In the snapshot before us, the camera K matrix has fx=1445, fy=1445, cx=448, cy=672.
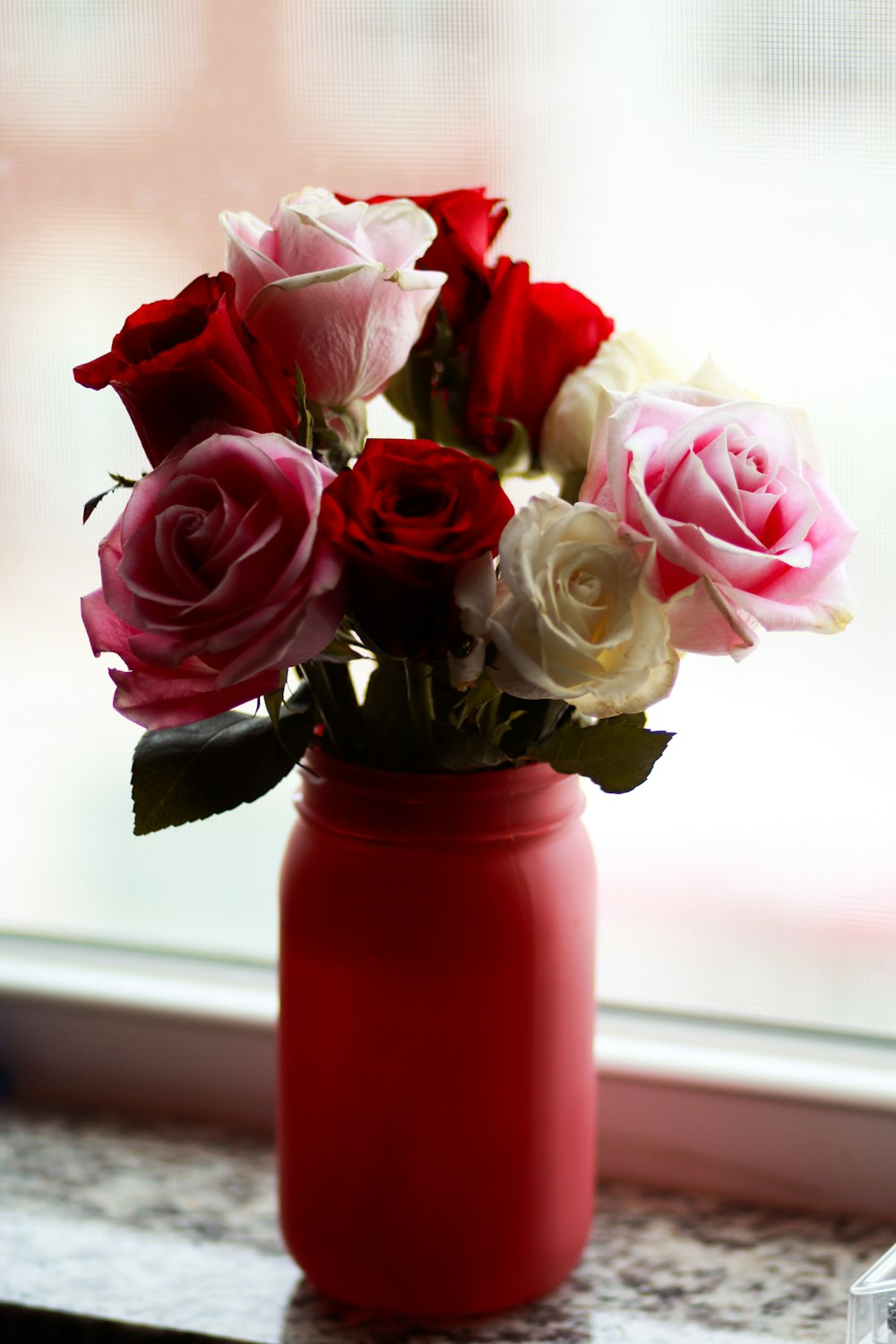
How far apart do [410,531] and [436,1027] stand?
26 cm

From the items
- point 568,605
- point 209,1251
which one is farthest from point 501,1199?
point 568,605

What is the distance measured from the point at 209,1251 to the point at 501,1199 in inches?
8.2

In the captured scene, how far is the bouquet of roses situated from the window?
20cm

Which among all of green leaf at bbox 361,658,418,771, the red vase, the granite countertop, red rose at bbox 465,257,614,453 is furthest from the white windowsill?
red rose at bbox 465,257,614,453

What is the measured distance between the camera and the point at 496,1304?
0.71m

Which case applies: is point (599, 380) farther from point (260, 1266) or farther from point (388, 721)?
point (260, 1266)

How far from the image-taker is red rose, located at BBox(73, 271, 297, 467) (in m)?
0.54

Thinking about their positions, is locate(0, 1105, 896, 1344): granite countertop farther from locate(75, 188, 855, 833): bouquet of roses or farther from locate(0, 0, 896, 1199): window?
locate(75, 188, 855, 833): bouquet of roses

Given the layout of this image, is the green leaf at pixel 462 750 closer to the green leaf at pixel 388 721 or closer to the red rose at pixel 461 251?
the green leaf at pixel 388 721

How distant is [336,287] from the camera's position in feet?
1.91

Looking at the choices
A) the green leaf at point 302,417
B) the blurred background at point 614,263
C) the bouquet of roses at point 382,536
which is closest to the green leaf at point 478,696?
the bouquet of roses at point 382,536

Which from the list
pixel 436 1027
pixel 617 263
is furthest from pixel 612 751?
pixel 617 263

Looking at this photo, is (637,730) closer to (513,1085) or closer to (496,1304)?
(513,1085)

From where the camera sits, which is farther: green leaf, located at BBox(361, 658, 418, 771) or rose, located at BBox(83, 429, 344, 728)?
green leaf, located at BBox(361, 658, 418, 771)
